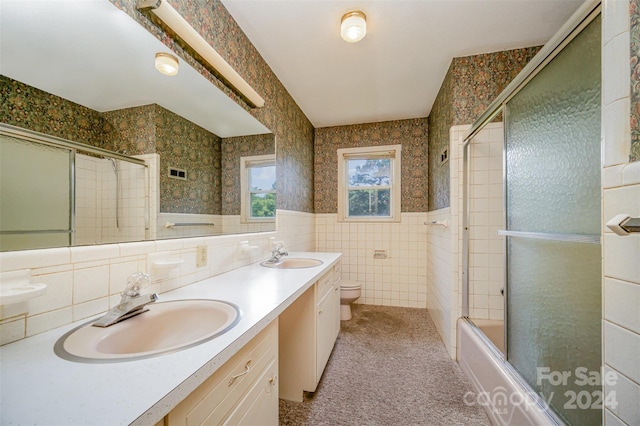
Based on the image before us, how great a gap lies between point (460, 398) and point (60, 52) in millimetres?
2491

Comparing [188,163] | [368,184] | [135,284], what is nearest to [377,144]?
[368,184]

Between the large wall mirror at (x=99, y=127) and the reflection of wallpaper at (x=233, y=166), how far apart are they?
13cm

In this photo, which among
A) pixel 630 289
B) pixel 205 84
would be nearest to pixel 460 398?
pixel 630 289

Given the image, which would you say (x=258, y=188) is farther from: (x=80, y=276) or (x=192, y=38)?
(x=80, y=276)

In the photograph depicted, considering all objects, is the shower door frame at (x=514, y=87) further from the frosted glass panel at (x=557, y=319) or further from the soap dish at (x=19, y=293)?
the soap dish at (x=19, y=293)

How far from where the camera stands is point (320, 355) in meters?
1.60

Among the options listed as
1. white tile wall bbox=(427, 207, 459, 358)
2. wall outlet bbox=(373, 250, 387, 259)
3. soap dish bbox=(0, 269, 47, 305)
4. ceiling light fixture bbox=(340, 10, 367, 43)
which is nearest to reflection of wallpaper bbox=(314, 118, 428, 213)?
white tile wall bbox=(427, 207, 459, 358)

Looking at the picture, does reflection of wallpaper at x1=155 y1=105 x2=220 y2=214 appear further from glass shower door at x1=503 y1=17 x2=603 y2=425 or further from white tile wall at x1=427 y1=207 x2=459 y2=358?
white tile wall at x1=427 y1=207 x2=459 y2=358

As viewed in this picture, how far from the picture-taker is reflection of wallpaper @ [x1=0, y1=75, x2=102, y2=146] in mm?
628

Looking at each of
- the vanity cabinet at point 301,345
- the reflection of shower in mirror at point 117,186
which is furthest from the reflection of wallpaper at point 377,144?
the reflection of shower in mirror at point 117,186

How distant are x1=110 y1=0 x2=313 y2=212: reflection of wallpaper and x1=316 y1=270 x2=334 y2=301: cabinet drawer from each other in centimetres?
84

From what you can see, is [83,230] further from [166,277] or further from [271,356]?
[271,356]

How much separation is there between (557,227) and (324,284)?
1.28m

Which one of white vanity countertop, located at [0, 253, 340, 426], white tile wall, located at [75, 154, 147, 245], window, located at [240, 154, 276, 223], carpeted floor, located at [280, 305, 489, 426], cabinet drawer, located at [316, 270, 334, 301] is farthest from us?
window, located at [240, 154, 276, 223]
